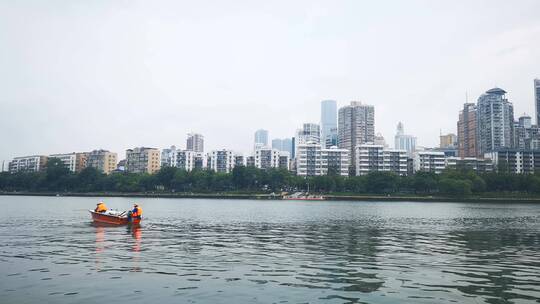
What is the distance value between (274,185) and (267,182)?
3.11 metres

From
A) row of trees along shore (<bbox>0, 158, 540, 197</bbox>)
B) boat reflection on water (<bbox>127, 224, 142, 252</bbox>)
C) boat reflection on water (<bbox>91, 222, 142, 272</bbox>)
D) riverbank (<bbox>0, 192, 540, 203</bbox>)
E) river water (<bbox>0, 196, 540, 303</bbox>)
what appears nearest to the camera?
river water (<bbox>0, 196, 540, 303</bbox>)

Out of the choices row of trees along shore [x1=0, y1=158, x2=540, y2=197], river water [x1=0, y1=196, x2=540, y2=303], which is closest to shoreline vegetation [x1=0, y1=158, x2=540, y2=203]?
row of trees along shore [x1=0, y1=158, x2=540, y2=197]

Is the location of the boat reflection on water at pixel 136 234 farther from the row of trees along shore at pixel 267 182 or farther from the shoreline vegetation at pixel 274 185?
the row of trees along shore at pixel 267 182

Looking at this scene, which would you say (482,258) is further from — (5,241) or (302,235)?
(5,241)

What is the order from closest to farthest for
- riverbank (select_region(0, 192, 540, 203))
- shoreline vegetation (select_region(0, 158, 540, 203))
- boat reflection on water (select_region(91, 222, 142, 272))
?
boat reflection on water (select_region(91, 222, 142, 272))
riverbank (select_region(0, 192, 540, 203))
shoreline vegetation (select_region(0, 158, 540, 203))

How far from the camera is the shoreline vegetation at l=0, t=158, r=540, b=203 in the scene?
145950 millimetres

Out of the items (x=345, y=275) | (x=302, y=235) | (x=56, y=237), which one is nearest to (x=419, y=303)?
(x=345, y=275)

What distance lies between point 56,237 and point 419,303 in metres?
27.0

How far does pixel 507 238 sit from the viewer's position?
115 ft

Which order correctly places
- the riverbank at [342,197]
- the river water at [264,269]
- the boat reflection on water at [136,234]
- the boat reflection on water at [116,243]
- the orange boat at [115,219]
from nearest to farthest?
the river water at [264,269] < the boat reflection on water at [116,243] < the boat reflection on water at [136,234] < the orange boat at [115,219] < the riverbank at [342,197]

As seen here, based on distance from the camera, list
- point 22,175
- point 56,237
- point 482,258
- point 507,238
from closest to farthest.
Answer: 1. point 482,258
2. point 56,237
3. point 507,238
4. point 22,175

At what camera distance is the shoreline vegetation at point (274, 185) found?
145950 mm

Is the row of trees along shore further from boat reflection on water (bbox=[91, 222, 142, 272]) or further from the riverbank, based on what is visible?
boat reflection on water (bbox=[91, 222, 142, 272])

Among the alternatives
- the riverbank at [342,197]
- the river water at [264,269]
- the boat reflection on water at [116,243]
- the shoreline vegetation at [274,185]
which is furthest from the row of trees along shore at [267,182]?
the boat reflection on water at [116,243]
